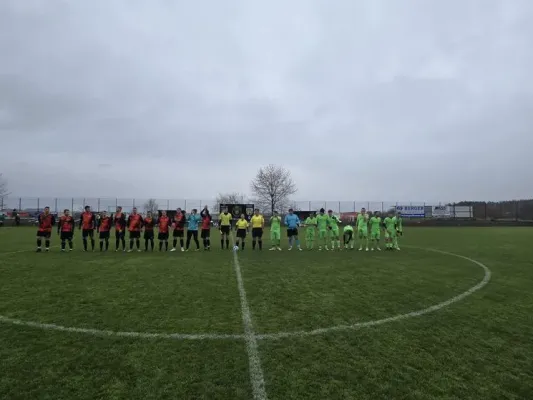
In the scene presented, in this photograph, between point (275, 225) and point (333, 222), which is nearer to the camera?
point (275, 225)

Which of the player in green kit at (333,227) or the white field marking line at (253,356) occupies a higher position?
the player in green kit at (333,227)

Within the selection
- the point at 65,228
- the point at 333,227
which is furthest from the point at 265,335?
the point at 65,228

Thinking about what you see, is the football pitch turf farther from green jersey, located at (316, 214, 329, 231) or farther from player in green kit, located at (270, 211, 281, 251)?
green jersey, located at (316, 214, 329, 231)

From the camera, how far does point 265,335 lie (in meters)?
5.11

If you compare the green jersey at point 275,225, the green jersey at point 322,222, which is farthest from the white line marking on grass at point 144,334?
the green jersey at point 322,222

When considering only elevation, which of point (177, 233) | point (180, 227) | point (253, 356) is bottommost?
point (253, 356)

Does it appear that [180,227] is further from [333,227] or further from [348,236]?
[348,236]

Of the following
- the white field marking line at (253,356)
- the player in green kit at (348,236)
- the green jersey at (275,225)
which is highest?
the green jersey at (275,225)

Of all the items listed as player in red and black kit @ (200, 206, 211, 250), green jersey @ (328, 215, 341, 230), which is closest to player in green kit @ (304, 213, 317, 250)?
green jersey @ (328, 215, 341, 230)

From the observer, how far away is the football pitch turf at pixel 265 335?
374 cm

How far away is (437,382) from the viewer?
3.84 m

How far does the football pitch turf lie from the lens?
3738 mm

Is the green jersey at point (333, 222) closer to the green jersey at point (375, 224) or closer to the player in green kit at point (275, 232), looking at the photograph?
the green jersey at point (375, 224)

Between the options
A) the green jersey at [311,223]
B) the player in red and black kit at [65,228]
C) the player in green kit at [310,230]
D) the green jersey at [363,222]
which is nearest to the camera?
the player in red and black kit at [65,228]
